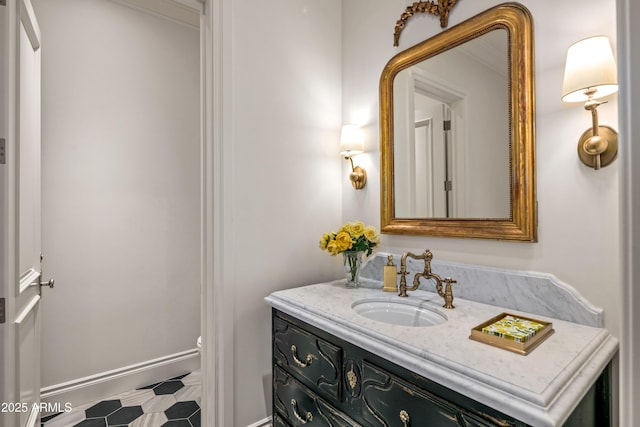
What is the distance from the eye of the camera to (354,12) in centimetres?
188

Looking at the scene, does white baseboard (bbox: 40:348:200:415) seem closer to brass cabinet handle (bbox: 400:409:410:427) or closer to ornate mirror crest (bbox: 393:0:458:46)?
brass cabinet handle (bbox: 400:409:410:427)

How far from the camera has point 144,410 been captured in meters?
1.97

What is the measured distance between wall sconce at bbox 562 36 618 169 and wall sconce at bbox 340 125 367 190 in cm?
93

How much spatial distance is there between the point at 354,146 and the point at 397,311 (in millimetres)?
902

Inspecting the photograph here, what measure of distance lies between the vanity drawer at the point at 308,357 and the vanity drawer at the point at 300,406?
0.04 m

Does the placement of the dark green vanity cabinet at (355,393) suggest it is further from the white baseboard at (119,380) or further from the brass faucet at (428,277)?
the white baseboard at (119,380)

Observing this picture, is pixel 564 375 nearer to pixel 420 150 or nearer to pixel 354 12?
pixel 420 150

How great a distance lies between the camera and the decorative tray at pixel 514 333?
2.76ft

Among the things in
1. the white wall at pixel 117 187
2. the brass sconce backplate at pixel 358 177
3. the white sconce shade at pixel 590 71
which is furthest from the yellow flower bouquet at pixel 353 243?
the white wall at pixel 117 187

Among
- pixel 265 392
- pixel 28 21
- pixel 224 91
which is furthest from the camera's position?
pixel 265 392

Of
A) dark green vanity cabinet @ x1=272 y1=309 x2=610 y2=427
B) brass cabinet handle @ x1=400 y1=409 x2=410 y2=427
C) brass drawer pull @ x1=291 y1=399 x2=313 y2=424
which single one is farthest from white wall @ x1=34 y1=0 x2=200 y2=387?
brass cabinet handle @ x1=400 y1=409 x2=410 y2=427

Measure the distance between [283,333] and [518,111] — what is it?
1.31 meters

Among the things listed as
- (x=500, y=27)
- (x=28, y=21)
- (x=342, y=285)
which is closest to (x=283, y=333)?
(x=342, y=285)

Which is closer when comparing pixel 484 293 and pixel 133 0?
pixel 484 293
